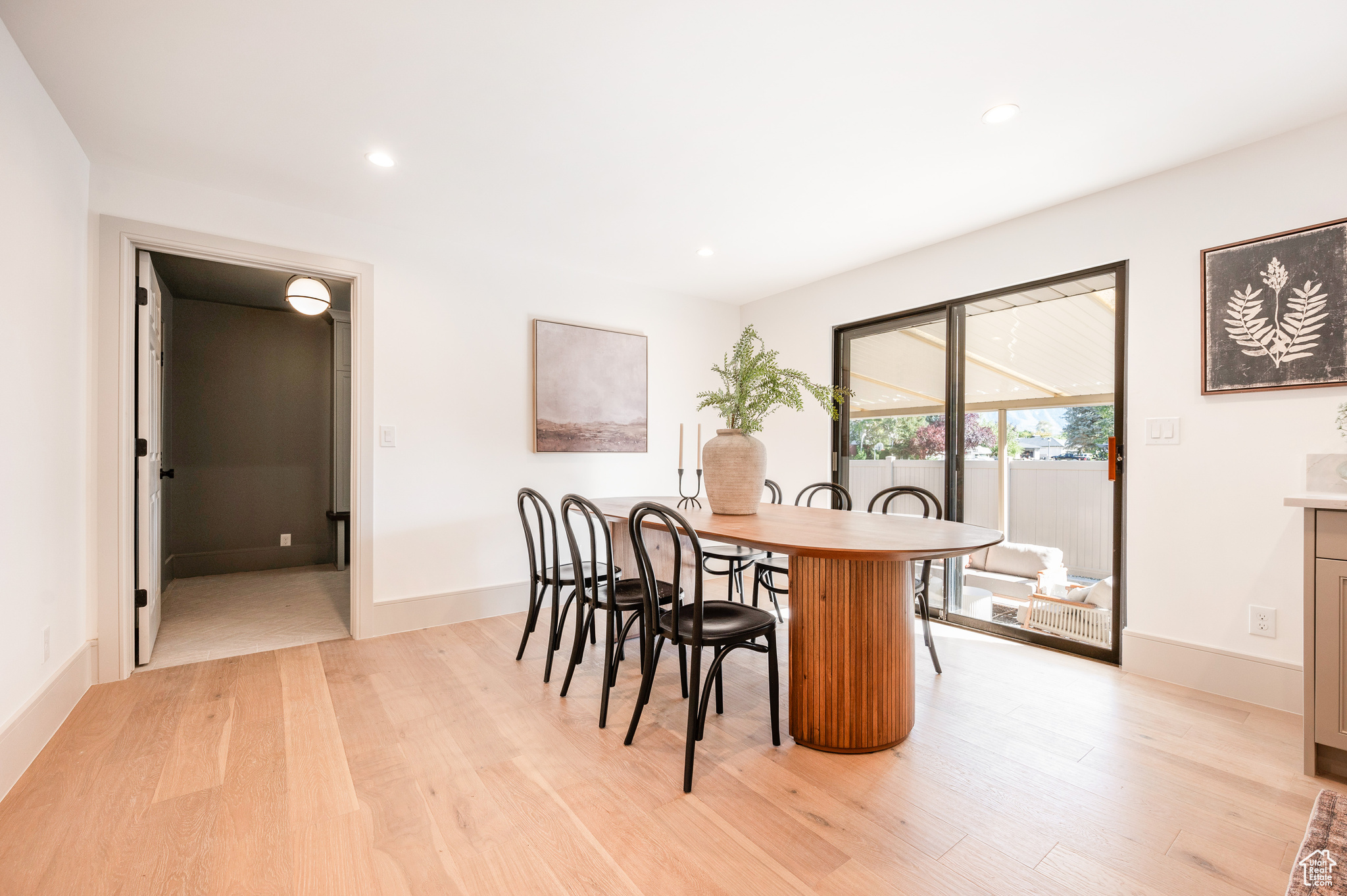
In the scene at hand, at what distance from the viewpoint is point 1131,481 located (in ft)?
8.98

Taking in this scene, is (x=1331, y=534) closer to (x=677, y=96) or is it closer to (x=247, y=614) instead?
(x=677, y=96)

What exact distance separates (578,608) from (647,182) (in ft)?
6.62

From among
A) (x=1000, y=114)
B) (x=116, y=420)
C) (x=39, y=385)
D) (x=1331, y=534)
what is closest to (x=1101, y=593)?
(x=1331, y=534)

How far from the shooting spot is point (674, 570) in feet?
6.11

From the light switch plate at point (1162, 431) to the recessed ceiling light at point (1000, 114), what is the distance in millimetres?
1550

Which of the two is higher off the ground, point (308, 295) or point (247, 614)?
point (308, 295)

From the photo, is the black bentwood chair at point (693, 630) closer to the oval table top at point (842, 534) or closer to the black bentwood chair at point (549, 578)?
the oval table top at point (842, 534)

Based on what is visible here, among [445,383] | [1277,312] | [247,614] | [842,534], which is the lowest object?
[247,614]

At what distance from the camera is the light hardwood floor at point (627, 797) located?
138cm

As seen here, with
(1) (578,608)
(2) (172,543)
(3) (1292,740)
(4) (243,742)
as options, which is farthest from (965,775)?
(2) (172,543)

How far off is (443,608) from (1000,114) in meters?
3.68

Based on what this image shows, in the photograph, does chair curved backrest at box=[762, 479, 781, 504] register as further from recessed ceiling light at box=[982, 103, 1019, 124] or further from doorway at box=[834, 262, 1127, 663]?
recessed ceiling light at box=[982, 103, 1019, 124]
